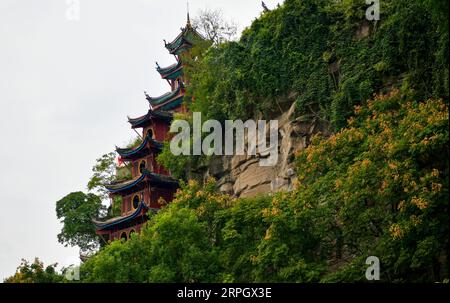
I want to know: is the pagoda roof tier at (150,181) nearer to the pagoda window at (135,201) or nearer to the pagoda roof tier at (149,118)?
the pagoda window at (135,201)

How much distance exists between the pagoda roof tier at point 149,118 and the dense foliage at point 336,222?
12.9m

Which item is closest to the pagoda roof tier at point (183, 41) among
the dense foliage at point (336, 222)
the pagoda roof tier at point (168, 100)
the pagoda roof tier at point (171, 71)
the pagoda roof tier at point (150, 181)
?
the pagoda roof tier at point (171, 71)

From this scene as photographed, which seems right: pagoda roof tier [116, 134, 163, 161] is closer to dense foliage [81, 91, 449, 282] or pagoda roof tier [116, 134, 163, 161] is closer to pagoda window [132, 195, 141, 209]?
pagoda window [132, 195, 141, 209]

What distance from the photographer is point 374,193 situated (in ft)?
68.0

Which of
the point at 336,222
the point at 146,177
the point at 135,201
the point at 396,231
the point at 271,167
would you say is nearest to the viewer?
the point at 396,231

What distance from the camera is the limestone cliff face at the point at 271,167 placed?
28656 mm

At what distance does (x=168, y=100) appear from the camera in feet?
139

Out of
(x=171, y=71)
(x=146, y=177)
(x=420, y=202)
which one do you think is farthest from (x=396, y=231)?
(x=171, y=71)

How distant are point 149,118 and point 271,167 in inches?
445

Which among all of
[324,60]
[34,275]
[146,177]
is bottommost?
[34,275]

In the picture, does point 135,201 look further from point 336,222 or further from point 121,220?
point 336,222
